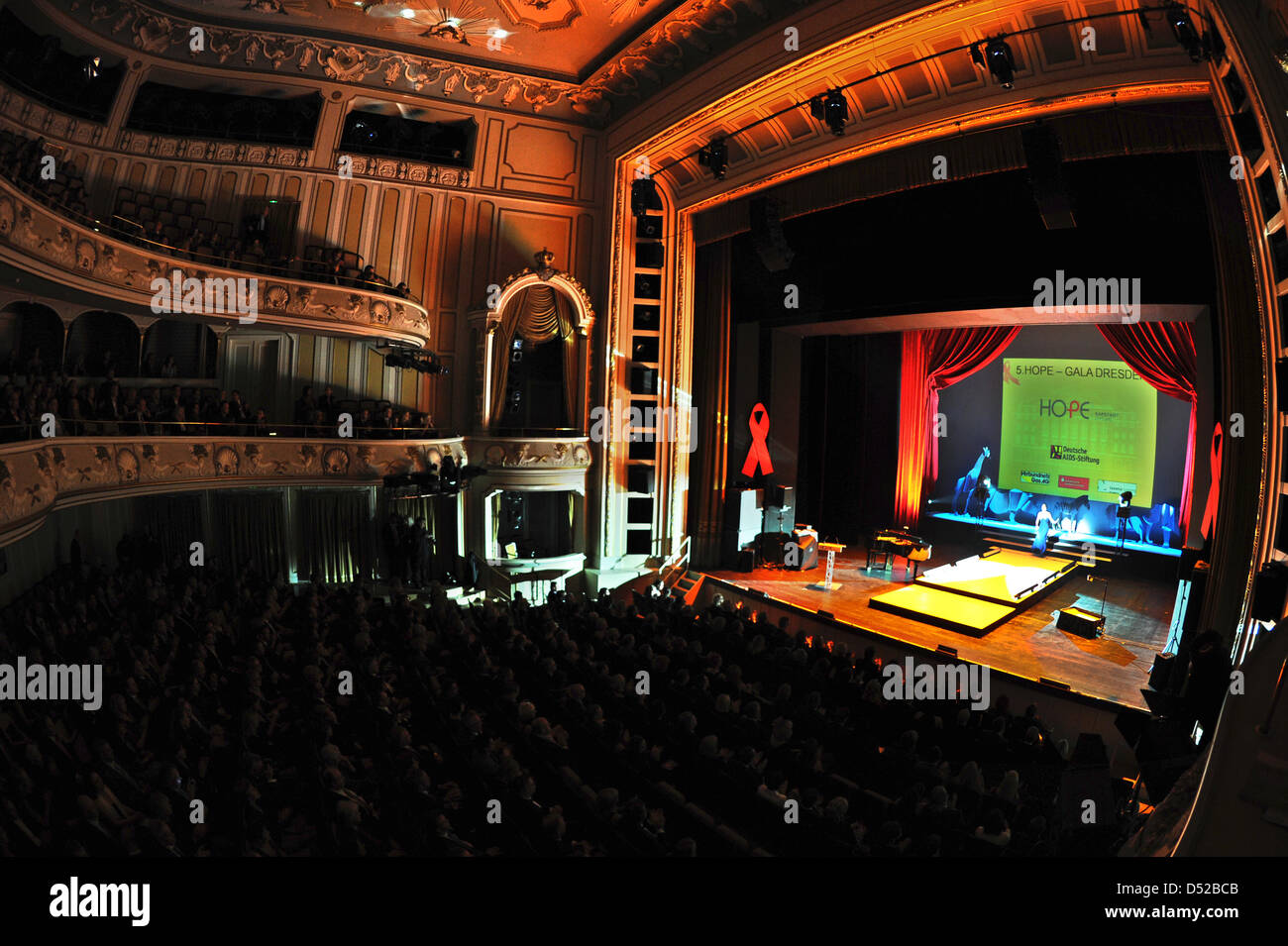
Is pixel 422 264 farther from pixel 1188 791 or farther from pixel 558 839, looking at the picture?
pixel 1188 791

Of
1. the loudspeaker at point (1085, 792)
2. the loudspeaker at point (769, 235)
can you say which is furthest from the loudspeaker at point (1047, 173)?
the loudspeaker at point (1085, 792)

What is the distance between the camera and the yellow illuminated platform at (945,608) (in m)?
11.0

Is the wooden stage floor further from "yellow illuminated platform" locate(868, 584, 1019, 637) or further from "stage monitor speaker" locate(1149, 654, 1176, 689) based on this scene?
"stage monitor speaker" locate(1149, 654, 1176, 689)

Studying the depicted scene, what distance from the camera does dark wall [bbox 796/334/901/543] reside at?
1736cm

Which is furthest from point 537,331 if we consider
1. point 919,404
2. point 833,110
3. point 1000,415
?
point 1000,415

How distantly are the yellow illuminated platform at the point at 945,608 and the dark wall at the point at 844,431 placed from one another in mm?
4614

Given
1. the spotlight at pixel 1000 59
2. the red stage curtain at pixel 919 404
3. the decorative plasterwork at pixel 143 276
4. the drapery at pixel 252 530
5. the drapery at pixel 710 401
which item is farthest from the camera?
the red stage curtain at pixel 919 404

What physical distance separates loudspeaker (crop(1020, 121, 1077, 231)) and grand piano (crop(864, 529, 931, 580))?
22.1 feet

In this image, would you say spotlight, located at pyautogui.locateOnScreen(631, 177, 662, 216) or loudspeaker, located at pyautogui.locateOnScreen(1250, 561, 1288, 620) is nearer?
loudspeaker, located at pyautogui.locateOnScreen(1250, 561, 1288, 620)

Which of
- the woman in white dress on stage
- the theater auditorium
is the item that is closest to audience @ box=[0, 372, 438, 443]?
the theater auditorium

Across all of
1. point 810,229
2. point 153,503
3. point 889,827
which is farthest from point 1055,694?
point 153,503

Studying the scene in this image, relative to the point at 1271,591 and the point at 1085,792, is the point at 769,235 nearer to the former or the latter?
the point at 1271,591

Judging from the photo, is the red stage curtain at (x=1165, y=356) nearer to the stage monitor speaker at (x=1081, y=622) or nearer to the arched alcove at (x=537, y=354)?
the stage monitor speaker at (x=1081, y=622)

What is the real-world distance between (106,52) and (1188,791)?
18.8m
